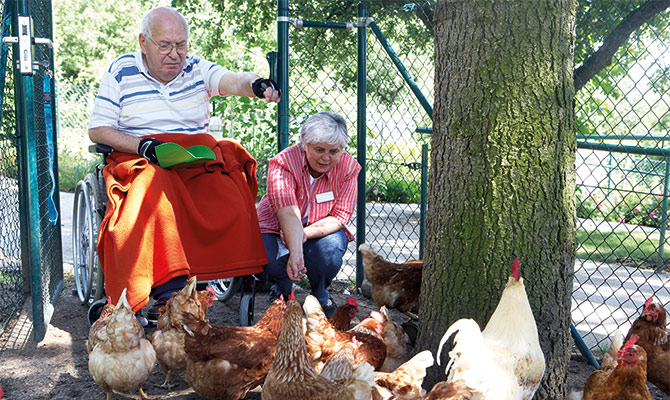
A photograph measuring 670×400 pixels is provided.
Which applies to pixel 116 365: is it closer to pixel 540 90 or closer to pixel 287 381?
pixel 287 381

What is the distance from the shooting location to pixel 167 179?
3.27 meters

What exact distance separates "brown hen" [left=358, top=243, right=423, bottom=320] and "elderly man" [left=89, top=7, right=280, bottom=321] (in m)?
0.81

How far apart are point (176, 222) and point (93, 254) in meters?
0.85

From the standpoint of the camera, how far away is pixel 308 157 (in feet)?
12.1

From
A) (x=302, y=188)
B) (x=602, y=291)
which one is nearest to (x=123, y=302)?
(x=302, y=188)

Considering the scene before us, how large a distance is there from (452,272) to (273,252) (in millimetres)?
1403

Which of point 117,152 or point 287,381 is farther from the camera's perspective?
point 117,152

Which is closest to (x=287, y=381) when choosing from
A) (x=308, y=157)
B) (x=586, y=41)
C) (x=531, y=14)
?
(x=308, y=157)

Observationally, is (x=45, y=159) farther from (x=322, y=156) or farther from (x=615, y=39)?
(x=615, y=39)

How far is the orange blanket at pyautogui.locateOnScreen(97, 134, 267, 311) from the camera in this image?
306 centimetres

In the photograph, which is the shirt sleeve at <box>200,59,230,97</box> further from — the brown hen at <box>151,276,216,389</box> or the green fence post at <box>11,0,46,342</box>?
the brown hen at <box>151,276,216,389</box>

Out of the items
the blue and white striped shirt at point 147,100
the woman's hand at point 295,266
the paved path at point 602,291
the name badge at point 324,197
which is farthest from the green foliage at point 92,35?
the woman's hand at point 295,266

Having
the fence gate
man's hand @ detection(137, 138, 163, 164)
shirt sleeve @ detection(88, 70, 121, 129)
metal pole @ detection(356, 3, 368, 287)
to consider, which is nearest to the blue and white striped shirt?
shirt sleeve @ detection(88, 70, 121, 129)

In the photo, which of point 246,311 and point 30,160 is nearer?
point 30,160
